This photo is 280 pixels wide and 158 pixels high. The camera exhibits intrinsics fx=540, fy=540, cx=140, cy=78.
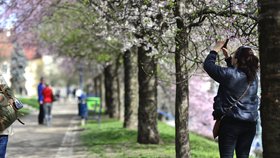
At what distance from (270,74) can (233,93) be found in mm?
1254

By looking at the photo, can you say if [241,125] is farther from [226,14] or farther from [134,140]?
[134,140]

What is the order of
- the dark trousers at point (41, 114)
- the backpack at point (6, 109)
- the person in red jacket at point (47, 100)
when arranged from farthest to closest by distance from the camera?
the dark trousers at point (41, 114) < the person in red jacket at point (47, 100) < the backpack at point (6, 109)

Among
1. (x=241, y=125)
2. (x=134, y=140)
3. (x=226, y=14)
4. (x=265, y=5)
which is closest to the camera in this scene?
(x=265, y=5)

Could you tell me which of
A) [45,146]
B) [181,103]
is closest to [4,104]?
[181,103]

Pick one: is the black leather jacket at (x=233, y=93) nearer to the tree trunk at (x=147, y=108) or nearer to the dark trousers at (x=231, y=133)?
the dark trousers at (x=231, y=133)

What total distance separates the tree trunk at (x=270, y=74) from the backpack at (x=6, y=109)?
340cm

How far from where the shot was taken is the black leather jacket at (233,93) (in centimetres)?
580

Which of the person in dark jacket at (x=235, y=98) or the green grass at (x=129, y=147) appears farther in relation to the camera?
the green grass at (x=129, y=147)

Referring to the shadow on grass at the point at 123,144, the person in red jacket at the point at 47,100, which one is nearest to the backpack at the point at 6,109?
the shadow on grass at the point at 123,144

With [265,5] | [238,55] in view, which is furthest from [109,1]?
[265,5]

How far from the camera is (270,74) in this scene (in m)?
4.62

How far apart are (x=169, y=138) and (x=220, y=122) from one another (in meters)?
8.80

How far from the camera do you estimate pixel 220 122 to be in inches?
234

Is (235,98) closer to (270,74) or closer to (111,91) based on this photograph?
(270,74)
